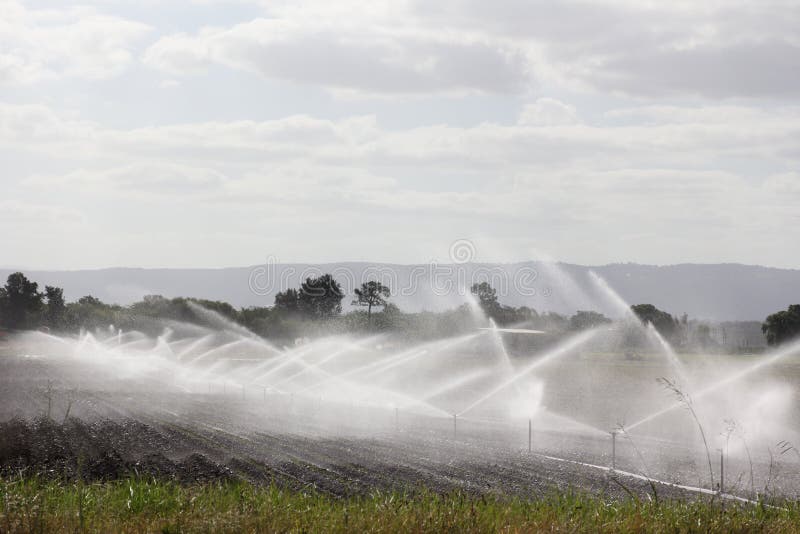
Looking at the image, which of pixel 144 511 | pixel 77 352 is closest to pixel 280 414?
Result: pixel 144 511

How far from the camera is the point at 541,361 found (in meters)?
107

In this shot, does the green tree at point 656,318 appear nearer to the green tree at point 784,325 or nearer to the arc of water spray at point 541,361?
the arc of water spray at point 541,361

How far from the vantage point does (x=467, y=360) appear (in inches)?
4801

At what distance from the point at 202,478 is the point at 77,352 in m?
129

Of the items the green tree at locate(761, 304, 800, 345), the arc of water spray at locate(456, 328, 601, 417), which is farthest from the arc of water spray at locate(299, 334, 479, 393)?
the green tree at locate(761, 304, 800, 345)

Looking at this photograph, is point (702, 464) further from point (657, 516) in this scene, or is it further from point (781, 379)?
A: point (781, 379)

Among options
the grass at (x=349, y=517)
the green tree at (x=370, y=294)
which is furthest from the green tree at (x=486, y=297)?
the grass at (x=349, y=517)

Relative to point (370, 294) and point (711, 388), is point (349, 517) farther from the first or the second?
point (370, 294)

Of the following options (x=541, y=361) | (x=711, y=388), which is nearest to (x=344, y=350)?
(x=541, y=361)

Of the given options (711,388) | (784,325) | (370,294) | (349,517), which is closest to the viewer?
(349,517)

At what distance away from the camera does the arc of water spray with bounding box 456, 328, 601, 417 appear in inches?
3024

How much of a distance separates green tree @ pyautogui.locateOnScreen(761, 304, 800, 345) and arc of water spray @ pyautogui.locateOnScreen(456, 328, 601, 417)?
2573 centimetres

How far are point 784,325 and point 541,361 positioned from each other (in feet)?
144

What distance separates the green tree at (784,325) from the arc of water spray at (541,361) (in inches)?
1013
